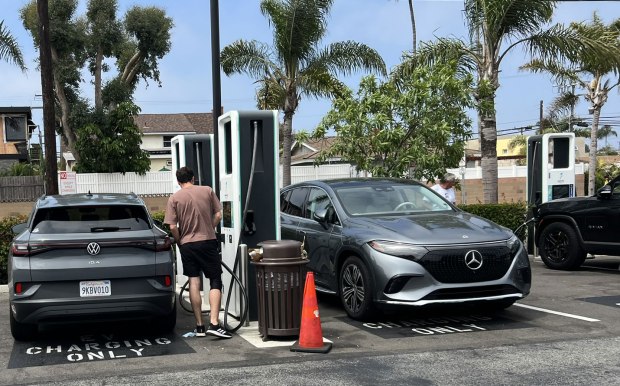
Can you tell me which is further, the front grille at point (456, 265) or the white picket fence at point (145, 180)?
the white picket fence at point (145, 180)

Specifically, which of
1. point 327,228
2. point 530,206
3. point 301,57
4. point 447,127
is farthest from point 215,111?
point 301,57

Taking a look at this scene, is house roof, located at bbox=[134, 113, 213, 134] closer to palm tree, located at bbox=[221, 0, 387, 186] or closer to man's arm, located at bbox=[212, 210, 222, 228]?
palm tree, located at bbox=[221, 0, 387, 186]

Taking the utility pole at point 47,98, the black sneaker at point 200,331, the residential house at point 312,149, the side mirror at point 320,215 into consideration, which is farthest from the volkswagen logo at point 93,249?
the residential house at point 312,149

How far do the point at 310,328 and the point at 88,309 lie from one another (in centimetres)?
219

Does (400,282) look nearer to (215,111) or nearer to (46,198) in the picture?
(46,198)

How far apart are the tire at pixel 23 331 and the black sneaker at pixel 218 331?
6.12 feet

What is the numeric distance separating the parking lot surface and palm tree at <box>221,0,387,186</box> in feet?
39.8

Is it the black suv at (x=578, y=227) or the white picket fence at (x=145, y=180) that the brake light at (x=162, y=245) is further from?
the white picket fence at (x=145, y=180)

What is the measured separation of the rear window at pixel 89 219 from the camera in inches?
282

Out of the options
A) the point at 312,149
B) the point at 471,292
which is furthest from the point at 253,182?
the point at 312,149

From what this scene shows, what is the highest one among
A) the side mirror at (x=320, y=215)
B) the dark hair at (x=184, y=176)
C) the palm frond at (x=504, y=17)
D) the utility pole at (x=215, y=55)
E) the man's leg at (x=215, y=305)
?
the palm frond at (x=504, y=17)

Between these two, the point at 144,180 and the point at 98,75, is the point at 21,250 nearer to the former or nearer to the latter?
the point at 144,180

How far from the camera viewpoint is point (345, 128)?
14.8m

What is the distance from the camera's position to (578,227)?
40.1ft
